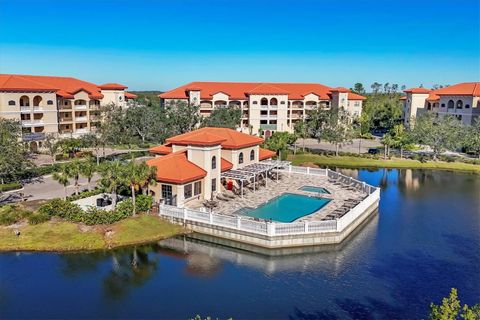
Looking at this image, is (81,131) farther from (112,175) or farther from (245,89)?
(112,175)

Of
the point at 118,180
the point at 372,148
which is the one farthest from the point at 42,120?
the point at 372,148

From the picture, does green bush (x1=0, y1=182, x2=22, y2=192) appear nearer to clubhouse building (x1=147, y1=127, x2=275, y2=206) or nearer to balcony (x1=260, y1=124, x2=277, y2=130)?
clubhouse building (x1=147, y1=127, x2=275, y2=206)

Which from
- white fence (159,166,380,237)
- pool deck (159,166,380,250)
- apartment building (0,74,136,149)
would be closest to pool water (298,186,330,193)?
pool deck (159,166,380,250)

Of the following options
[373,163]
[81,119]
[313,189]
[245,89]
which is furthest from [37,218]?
[245,89]

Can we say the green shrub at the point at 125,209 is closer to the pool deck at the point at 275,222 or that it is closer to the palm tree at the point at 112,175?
the palm tree at the point at 112,175

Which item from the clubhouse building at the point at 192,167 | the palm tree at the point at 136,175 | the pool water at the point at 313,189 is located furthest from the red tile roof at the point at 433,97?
the palm tree at the point at 136,175

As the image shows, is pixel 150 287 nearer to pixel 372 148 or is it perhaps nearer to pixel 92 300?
pixel 92 300
